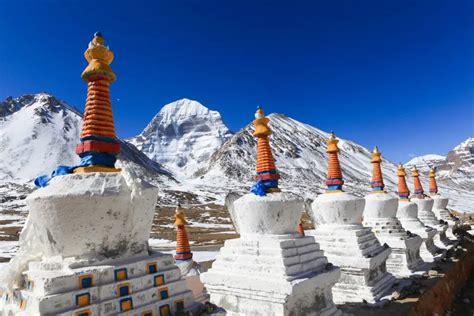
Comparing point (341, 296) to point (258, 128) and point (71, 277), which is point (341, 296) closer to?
point (258, 128)

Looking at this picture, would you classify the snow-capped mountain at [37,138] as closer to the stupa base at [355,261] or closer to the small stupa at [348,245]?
Answer: the small stupa at [348,245]

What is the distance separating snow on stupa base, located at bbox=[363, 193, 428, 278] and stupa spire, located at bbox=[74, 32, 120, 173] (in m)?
10.6

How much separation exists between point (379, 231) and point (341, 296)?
163 inches

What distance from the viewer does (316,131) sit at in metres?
146

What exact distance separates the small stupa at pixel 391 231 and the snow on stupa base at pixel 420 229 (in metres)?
1.46

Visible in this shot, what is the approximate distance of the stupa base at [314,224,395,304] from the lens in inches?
377

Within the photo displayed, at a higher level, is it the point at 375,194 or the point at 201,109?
the point at 201,109

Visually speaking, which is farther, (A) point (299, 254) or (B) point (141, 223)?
(A) point (299, 254)

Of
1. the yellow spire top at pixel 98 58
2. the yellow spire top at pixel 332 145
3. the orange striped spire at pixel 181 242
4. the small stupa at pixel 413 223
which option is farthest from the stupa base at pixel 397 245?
the yellow spire top at pixel 98 58

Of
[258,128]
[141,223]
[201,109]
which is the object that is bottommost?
[141,223]

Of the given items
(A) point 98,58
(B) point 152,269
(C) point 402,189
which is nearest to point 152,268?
(B) point 152,269

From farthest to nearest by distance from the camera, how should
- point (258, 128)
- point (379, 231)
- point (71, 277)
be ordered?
1. point (379, 231)
2. point (258, 128)
3. point (71, 277)

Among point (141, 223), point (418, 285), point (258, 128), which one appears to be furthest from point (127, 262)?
point (418, 285)

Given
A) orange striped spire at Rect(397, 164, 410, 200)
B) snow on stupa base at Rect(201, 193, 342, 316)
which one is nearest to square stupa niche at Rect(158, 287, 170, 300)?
snow on stupa base at Rect(201, 193, 342, 316)
